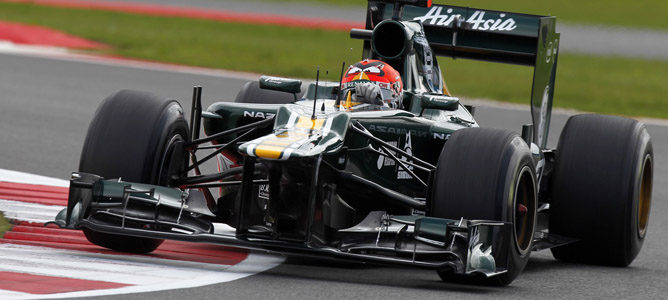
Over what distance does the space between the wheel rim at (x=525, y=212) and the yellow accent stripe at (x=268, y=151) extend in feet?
5.30

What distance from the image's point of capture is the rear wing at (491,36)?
31.3 feet

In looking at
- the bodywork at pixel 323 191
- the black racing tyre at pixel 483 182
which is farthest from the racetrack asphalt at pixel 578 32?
the black racing tyre at pixel 483 182

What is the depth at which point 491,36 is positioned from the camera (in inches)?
395

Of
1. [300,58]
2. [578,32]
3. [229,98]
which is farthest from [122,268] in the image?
[578,32]

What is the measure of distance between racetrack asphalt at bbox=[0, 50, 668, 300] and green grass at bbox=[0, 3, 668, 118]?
2.20 m

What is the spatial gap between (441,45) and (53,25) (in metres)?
20.0

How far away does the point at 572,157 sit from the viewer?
28.7 ft

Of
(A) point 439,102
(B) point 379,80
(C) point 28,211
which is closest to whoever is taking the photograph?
(A) point 439,102

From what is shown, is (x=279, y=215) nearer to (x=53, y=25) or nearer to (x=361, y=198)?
(x=361, y=198)

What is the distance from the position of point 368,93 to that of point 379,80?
15 centimetres

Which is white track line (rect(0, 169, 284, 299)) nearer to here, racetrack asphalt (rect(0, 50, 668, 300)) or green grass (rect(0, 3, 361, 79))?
racetrack asphalt (rect(0, 50, 668, 300))

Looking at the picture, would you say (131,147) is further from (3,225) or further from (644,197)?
(644,197)

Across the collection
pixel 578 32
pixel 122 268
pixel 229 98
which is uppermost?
pixel 578 32

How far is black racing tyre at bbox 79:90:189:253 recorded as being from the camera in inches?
302
